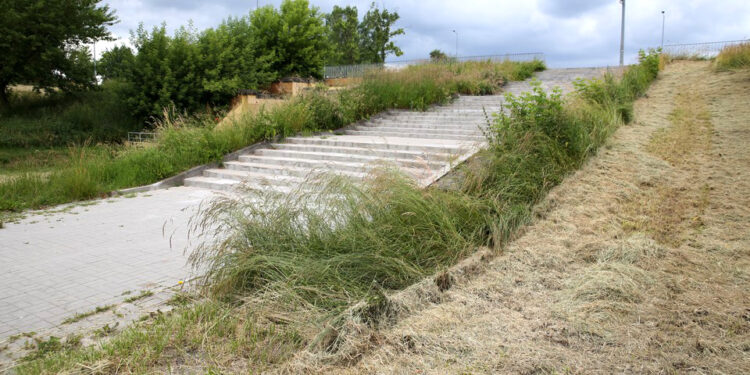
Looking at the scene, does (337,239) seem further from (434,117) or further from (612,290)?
(434,117)

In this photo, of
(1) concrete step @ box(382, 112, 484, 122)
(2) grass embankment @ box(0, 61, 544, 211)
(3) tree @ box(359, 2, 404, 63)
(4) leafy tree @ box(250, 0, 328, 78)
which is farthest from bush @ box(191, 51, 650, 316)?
(3) tree @ box(359, 2, 404, 63)

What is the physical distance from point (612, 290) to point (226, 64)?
1775 centimetres

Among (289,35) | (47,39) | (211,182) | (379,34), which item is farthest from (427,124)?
(379,34)

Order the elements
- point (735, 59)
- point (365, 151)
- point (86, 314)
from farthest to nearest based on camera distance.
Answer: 1. point (735, 59)
2. point (365, 151)
3. point (86, 314)

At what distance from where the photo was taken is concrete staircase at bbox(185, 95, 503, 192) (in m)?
9.35

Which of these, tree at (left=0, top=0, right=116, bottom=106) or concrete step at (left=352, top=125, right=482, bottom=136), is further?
tree at (left=0, top=0, right=116, bottom=106)

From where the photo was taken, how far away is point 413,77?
17000 mm

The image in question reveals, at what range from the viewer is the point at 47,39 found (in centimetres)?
2061

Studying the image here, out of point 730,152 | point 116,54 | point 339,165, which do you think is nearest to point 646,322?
point 730,152

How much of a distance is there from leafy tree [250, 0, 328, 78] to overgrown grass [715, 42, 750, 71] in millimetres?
17831

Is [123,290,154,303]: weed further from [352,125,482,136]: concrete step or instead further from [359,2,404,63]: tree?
[359,2,404,63]: tree

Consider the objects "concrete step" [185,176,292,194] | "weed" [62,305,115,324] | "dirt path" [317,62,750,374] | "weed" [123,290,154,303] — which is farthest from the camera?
"concrete step" [185,176,292,194]

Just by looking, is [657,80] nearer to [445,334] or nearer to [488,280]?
[488,280]

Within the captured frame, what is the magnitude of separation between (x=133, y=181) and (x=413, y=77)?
395 inches
